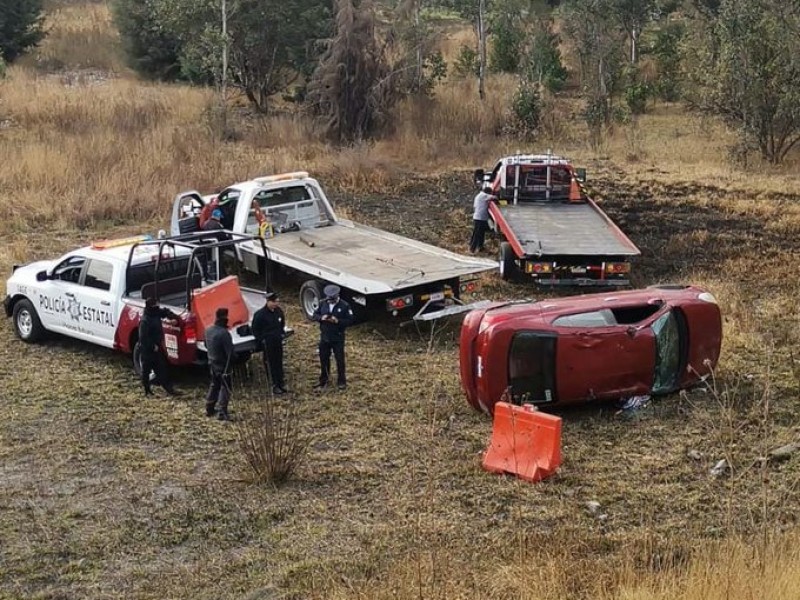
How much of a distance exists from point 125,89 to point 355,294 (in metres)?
23.3

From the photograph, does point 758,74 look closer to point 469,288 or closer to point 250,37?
point 469,288

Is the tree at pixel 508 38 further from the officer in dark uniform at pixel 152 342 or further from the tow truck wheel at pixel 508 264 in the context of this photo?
the officer in dark uniform at pixel 152 342

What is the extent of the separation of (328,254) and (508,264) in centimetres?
313

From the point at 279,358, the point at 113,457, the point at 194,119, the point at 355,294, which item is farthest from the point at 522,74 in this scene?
the point at 113,457

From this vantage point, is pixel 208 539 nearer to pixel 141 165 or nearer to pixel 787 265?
pixel 787 265

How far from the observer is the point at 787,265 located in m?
16.5

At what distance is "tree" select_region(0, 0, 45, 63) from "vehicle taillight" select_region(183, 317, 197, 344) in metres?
30.3

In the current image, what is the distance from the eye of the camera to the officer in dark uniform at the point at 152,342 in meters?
11.3

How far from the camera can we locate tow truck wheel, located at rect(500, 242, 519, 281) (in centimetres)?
1616

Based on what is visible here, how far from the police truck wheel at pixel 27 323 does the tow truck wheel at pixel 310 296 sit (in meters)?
3.59

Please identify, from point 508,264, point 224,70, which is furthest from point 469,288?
point 224,70

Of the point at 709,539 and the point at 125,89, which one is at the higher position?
the point at 125,89

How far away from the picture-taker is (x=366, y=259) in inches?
572

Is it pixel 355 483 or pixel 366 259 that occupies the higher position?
pixel 366 259
